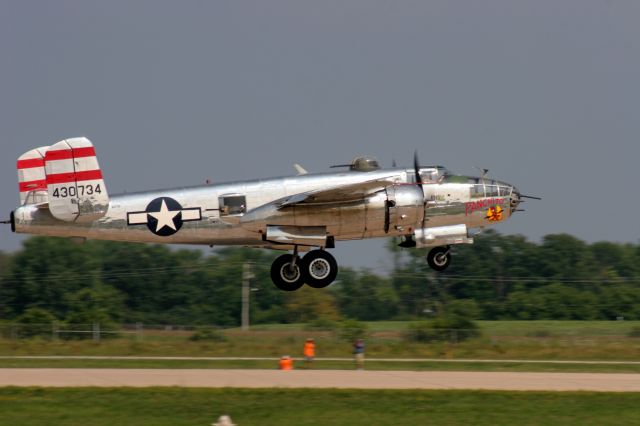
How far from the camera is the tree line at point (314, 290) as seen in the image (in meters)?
89.9

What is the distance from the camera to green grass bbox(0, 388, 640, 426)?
27172 mm

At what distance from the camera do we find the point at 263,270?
324ft

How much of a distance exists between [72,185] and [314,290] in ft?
194

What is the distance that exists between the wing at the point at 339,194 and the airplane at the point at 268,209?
0.04 metres

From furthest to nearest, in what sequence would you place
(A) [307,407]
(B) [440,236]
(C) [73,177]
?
1. (B) [440,236]
2. (C) [73,177]
3. (A) [307,407]

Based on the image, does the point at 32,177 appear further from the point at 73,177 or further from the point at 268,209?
the point at 268,209

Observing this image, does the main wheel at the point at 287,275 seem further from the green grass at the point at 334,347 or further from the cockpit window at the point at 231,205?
the green grass at the point at 334,347

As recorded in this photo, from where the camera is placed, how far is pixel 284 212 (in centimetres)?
3338

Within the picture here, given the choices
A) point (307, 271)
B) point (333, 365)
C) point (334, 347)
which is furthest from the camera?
point (334, 347)

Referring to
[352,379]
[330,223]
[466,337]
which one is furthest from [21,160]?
[466,337]

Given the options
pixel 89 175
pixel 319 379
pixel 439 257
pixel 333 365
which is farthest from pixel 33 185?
pixel 333 365

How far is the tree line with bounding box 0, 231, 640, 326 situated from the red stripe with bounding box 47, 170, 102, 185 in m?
53.3

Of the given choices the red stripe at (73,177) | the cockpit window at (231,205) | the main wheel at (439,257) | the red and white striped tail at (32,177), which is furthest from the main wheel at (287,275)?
the red and white striped tail at (32,177)

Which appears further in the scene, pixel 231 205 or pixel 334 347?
pixel 334 347
